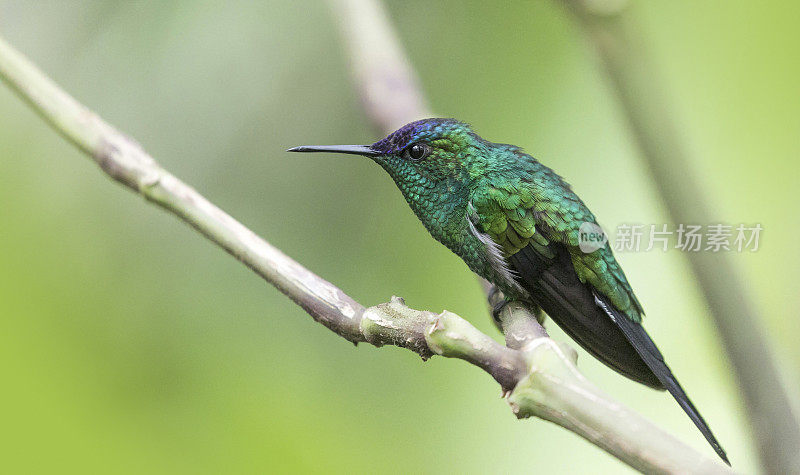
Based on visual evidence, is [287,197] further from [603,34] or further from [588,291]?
[603,34]

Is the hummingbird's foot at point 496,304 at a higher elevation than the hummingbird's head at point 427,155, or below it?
below

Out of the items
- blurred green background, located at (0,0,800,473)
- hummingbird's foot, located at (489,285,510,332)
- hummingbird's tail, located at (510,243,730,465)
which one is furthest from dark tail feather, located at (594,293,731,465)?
blurred green background, located at (0,0,800,473)

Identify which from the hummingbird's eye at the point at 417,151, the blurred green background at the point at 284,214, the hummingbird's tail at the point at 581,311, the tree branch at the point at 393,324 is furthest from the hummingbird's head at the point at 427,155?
the blurred green background at the point at 284,214

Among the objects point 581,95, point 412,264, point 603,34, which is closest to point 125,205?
point 412,264

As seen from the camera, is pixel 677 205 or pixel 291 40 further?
pixel 291 40

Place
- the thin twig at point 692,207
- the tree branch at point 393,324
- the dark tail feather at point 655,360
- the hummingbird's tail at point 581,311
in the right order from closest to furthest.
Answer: the tree branch at point 393,324, the thin twig at point 692,207, the dark tail feather at point 655,360, the hummingbird's tail at point 581,311

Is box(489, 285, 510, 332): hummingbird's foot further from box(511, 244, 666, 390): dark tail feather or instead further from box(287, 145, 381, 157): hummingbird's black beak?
box(287, 145, 381, 157): hummingbird's black beak

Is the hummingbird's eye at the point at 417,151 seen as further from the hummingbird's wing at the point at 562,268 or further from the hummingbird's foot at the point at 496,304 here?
the hummingbird's foot at the point at 496,304
